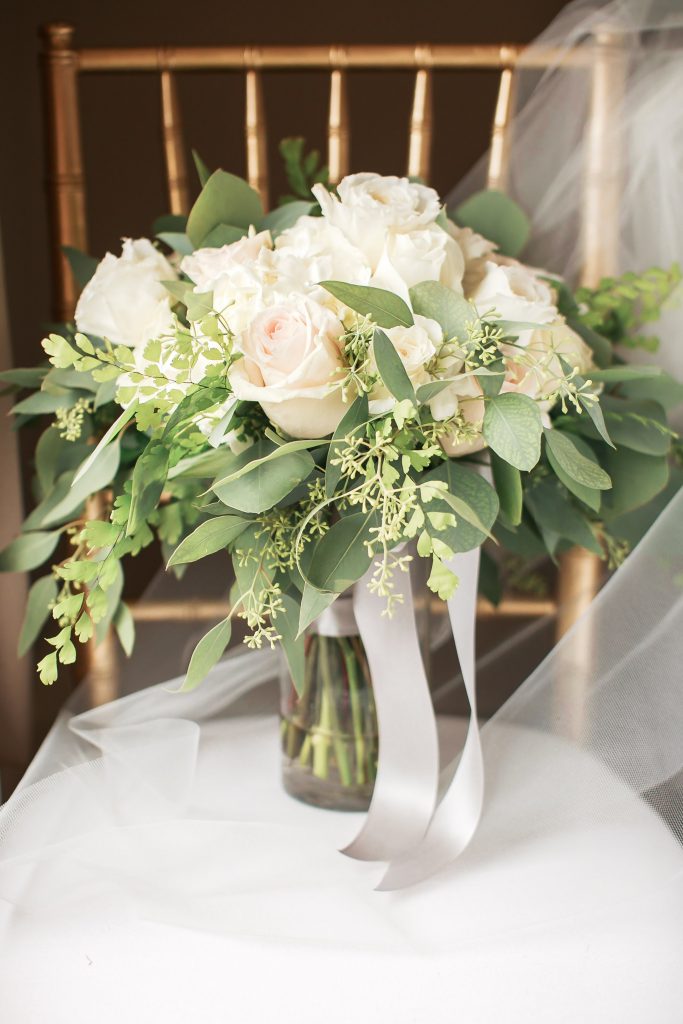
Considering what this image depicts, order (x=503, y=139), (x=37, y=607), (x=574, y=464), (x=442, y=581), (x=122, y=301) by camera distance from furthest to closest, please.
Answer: (x=503, y=139)
(x=37, y=607)
(x=122, y=301)
(x=574, y=464)
(x=442, y=581)

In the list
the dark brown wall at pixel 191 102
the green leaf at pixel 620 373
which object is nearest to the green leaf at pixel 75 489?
the green leaf at pixel 620 373

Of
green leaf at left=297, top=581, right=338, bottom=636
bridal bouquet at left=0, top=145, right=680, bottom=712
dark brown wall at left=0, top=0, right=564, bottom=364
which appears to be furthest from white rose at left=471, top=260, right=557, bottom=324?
dark brown wall at left=0, top=0, right=564, bottom=364

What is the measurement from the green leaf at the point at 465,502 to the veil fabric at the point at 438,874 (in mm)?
153

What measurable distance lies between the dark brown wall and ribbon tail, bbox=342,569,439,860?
1.01 meters

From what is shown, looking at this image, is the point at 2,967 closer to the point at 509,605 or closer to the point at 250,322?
the point at 250,322

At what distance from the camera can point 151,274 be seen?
74 centimetres

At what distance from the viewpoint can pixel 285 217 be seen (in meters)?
0.78

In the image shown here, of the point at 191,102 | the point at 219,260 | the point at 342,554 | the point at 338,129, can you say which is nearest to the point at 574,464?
the point at 342,554

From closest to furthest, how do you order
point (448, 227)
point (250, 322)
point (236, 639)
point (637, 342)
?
point (250, 322) → point (448, 227) → point (637, 342) → point (236, 639)

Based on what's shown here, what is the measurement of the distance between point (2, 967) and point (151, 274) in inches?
18.7

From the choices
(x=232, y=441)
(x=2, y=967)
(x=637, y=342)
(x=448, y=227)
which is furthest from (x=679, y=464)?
(x=2, y=967)

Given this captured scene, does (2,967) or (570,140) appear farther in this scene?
(570,140)

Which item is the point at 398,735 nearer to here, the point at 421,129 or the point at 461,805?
the point at 461,805

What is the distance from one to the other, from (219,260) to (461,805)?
1.38 feet
